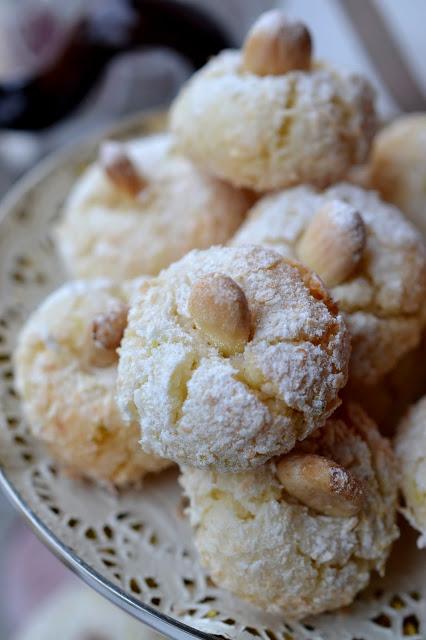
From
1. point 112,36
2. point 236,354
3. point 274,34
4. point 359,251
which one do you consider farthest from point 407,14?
point 236,354

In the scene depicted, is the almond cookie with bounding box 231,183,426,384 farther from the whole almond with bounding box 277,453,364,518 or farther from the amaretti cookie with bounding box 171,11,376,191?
the whole almond with bounding box 277,453,364,518

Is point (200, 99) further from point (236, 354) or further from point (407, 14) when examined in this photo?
point (407, 14)

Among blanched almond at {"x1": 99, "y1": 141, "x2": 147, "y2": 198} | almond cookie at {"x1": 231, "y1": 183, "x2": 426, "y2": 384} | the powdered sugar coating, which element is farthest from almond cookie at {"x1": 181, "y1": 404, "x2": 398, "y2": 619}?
blanched almond at {"x1": 99, "y1": 141, "x2": 147, "y2": 198}

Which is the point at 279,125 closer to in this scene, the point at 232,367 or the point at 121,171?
the point at 121,171

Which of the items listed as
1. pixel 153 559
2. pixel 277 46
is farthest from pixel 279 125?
pixel 153 559

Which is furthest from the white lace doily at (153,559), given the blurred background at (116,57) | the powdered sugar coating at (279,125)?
the blurred background at (116,57)

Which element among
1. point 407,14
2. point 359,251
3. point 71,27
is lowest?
point 407,14
